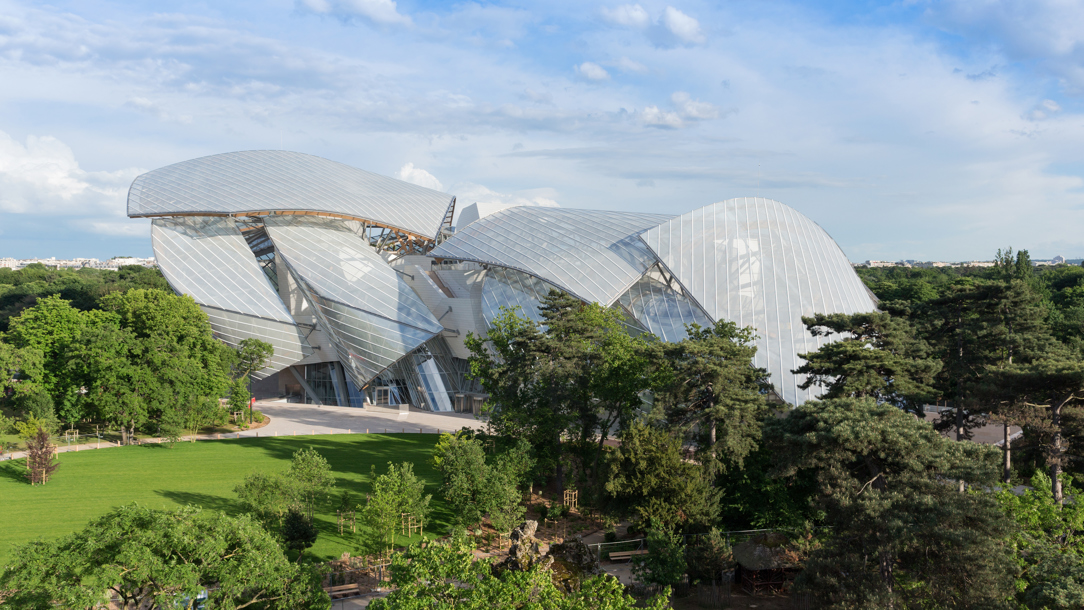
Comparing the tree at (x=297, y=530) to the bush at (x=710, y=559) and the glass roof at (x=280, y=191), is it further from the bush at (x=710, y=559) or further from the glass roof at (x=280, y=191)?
the glass roof at (x=280, y=191)

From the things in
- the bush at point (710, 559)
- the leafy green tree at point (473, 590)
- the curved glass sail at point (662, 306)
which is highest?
the curved glass sail at point (662, 306)

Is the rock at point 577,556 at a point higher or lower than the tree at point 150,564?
lower

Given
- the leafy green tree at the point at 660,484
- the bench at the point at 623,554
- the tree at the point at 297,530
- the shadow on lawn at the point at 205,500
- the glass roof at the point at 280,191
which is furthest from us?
the glass roof at the point at 280,191

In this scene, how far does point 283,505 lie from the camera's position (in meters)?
23.6

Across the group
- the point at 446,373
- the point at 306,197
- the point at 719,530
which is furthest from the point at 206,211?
the point at 719,530

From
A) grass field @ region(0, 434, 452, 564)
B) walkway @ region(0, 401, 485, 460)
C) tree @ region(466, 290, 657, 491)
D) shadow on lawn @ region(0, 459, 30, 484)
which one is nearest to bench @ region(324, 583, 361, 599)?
grass field @ region(0, 434, 452, 564)

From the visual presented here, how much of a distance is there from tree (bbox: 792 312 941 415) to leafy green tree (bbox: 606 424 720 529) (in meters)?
5.48

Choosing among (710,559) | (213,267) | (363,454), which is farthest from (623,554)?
(213,267)

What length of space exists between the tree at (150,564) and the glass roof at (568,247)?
96.1 ft

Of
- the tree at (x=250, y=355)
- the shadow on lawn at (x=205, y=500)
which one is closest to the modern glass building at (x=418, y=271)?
the tree at (x=250, y=355)

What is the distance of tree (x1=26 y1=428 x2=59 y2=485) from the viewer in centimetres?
3056

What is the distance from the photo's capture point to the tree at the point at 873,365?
2491 cm

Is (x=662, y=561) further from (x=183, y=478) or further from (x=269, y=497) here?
(x=183, y=478)

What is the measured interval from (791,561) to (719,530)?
7.90 ft
